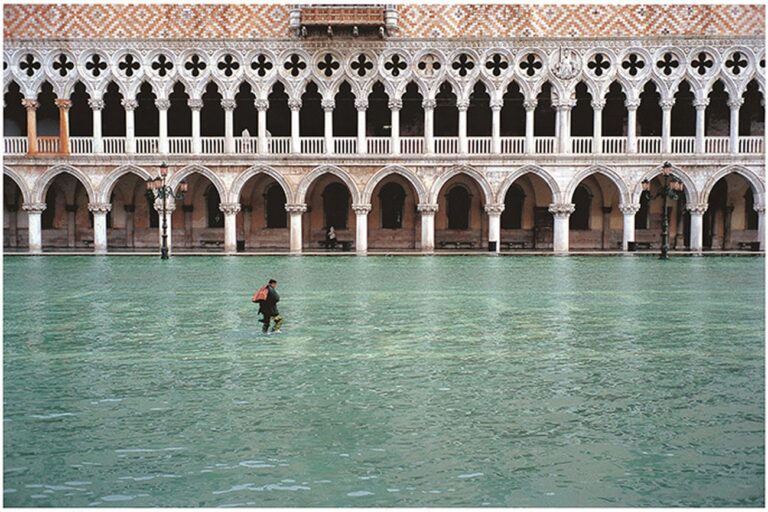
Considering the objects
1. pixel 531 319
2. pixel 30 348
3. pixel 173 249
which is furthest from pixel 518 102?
pixel 30 348

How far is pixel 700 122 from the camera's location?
31031 millimetres

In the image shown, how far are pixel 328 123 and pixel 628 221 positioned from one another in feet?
37.0

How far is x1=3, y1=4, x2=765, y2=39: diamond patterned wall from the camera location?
30.9m

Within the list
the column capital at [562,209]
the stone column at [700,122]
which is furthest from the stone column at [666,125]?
the column capital at [562,209]

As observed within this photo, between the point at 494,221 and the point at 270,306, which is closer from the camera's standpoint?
the point at 270,306

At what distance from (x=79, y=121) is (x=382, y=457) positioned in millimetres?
30513

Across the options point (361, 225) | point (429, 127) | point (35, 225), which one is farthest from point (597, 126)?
point (35, 225)

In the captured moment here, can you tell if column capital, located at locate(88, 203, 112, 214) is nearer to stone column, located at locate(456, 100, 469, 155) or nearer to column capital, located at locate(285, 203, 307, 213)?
column capital, located at locate(285, 203, 307, 213)

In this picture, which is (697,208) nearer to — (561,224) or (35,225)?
(561,224)

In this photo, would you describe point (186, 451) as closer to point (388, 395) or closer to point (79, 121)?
point (388, 395)

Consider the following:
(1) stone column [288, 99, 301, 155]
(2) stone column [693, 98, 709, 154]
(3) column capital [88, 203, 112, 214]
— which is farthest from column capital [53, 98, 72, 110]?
(2) stone column [693, 98, 709, 154]

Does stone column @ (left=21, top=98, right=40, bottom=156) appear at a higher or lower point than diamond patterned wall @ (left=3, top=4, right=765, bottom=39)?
lower

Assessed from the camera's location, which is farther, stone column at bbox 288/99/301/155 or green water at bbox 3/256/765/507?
stone column at bbox 288/99/301/155

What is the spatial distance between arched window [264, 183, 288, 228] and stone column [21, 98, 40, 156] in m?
8.69
